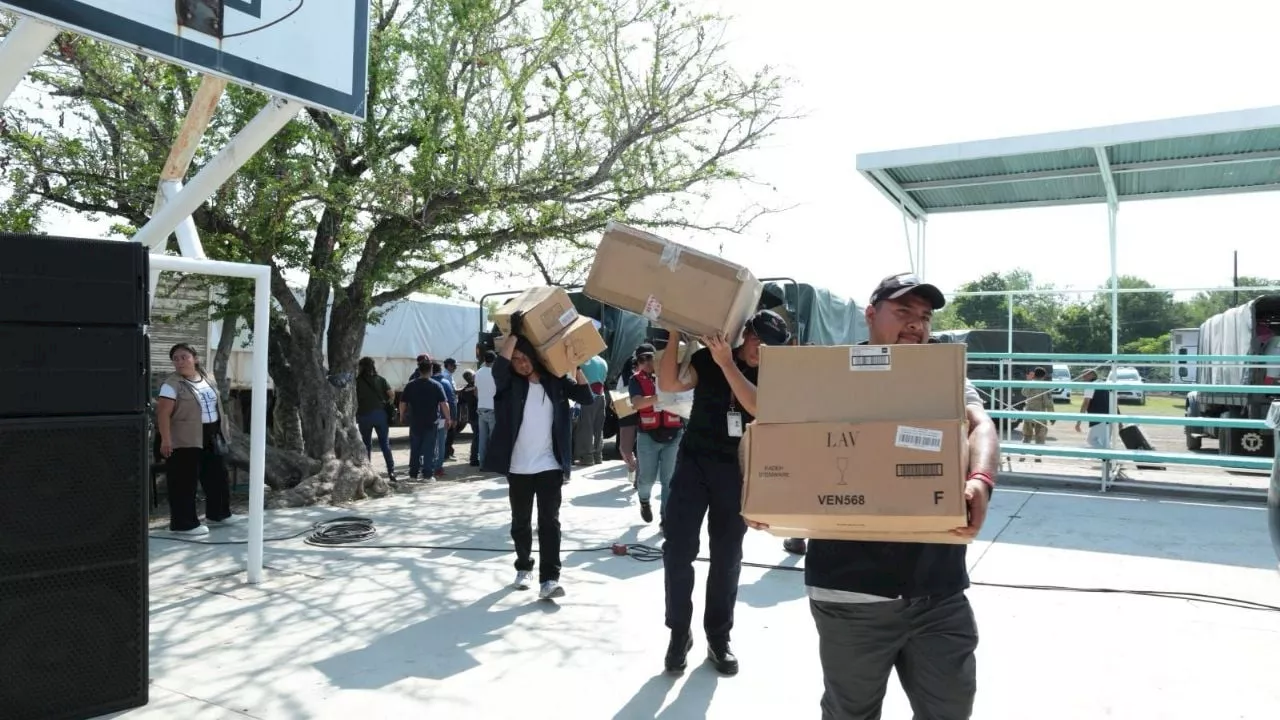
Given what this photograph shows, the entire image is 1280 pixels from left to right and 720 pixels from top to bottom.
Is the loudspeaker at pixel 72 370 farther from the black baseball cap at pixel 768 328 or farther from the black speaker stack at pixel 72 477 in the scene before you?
the black baseball cap at pixel 768 328

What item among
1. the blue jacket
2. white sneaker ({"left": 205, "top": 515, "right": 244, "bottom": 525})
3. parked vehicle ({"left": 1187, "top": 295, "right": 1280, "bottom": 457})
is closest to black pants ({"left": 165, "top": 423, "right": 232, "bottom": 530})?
white sneaker ({"left": 205, "top": 515, "right": 244, "bottom": 525})

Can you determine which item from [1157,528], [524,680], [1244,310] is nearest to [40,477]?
[524,680]

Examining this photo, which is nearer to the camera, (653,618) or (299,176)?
(653,618)

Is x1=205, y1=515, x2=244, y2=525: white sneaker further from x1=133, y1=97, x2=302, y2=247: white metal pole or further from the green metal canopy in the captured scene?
the green metal canopy

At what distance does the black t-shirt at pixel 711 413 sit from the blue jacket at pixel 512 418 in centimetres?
138

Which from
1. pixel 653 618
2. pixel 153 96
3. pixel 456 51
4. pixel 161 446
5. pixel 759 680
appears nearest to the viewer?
pixel 759 680

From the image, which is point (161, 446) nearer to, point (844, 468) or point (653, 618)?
point (653, 618)

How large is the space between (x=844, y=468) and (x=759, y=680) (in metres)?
2.15

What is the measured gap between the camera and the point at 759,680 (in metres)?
3.95

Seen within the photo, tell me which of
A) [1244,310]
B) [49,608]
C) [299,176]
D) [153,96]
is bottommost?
[49,608]

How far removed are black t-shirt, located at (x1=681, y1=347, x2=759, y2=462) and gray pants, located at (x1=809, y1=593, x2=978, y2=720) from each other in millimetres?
1669

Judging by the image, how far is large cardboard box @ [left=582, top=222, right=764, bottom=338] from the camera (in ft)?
11.8

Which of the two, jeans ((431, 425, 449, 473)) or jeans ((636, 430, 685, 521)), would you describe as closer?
jeans ((636, 430, 685, 521))

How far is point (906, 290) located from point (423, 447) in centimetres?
904
